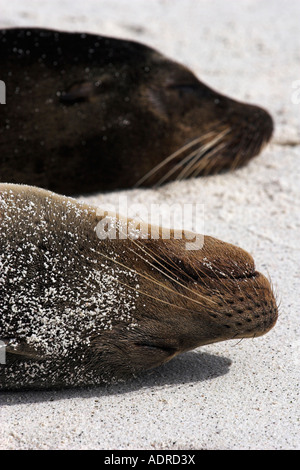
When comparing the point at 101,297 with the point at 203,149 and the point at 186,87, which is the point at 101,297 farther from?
the point at 186,87

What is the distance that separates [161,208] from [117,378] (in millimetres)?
1715

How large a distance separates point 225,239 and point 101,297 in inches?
57.0

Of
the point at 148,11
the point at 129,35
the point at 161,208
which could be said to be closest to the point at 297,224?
the point at 161,208

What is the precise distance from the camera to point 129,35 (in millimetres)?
6918

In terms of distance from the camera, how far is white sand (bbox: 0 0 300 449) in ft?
8.98

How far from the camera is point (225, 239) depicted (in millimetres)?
4129

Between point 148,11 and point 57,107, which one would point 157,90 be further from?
point 148,11

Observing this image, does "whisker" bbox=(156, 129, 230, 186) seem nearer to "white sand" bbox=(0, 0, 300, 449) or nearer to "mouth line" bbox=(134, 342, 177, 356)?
"white sand" bbox=(0, 0, 300, 449)

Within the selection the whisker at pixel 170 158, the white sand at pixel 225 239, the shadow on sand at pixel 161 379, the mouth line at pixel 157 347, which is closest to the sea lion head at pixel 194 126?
the whisker at pixel 170 158

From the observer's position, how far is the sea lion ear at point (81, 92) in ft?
14.5

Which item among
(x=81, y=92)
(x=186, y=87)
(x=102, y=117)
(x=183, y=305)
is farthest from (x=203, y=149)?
(x=183, y=305)

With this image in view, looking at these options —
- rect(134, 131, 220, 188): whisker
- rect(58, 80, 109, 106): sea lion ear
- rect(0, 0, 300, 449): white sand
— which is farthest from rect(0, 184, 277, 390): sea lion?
rect(134, 131, 220, 188): whisker

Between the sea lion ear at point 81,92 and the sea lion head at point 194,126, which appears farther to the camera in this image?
the sea lion head at point 194,126

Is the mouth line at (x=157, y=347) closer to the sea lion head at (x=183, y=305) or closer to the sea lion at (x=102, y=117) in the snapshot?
the sea lion head at (x=183, y=305)
